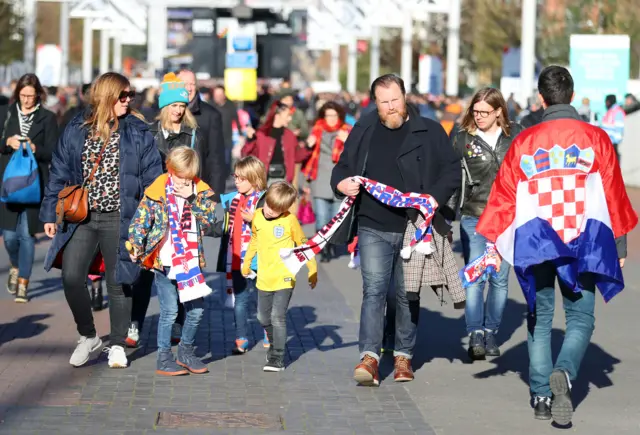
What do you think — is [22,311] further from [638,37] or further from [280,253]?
[638,37]

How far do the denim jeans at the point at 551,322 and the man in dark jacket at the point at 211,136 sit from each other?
338 centimetres

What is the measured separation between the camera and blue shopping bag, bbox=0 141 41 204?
35.9 feet

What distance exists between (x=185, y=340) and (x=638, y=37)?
3742 centimetres

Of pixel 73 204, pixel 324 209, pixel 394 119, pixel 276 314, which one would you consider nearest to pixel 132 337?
pixel 276 314

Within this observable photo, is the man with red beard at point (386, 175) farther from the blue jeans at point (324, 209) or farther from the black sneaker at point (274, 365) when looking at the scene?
the blue jeans at point (324, 209)

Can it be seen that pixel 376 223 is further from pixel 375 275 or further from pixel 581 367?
pixel 581 367

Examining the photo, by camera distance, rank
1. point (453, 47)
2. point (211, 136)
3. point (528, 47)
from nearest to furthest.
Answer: point (211, 136), point (528, 47), point (453, 47)

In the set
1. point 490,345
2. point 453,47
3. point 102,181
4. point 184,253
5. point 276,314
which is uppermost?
point 453,47

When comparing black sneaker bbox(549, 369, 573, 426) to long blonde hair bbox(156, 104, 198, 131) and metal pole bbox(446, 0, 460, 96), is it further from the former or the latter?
metal pole bbox(446, 0, 460, 96)

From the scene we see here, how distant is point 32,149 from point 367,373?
4.42 meters

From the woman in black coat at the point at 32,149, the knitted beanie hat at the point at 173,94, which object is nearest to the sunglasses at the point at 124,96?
the knitted beanie hat at the point at 173,94

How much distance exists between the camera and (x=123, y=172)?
8047mm

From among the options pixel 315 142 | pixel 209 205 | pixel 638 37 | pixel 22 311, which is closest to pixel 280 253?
pixel 209 205

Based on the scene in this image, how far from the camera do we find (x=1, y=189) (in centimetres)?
1111
